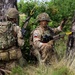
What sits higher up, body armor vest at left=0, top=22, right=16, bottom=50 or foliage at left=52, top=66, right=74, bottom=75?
body armor vest at left=0, top=22, right=16, bottom=50

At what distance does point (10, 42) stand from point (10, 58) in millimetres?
414

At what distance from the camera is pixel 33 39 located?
9430 mm

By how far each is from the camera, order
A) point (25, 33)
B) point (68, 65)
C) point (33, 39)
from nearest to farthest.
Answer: point (68, 65) → point (33, 39) → point (25, 33)

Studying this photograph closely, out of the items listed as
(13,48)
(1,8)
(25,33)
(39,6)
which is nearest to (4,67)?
(13,48)

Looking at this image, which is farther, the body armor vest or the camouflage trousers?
the camouflage trousers

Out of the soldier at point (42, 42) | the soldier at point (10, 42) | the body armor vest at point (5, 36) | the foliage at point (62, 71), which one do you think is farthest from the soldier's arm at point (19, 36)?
Answer: the foliage at point (62, 71)

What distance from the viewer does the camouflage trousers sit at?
902 centimetres

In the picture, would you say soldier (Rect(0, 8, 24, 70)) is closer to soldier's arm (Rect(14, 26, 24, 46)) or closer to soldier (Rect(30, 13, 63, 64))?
soldier's arm (Rect(14, 26, 24, 46))

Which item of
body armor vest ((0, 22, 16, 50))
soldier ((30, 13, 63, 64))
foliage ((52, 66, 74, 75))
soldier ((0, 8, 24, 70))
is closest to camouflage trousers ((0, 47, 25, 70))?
soldier ((0, 8, 24, 70))

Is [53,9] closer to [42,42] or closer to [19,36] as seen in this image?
[42,42]

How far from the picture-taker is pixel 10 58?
9.12m

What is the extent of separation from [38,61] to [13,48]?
73 cm

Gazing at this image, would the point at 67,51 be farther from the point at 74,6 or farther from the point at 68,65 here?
the point at 74,6

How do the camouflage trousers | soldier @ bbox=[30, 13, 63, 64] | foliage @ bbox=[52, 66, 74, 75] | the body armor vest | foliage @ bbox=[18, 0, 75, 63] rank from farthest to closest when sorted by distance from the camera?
foliage @ bbox=[18, 0, 75, 63] → soldier @ bbox=[30, 13, 63, 64] → the camouflage trousers → the body armor vest → foliage @ bbox=[52, 66, 74, 75]
